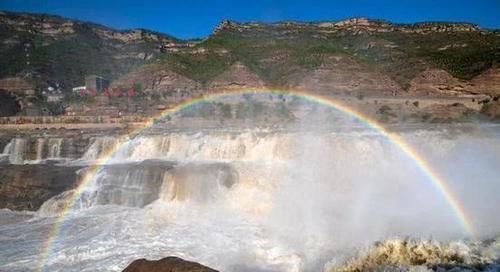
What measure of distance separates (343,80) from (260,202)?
51.9 metres

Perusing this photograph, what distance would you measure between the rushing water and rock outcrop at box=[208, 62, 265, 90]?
46.1 m

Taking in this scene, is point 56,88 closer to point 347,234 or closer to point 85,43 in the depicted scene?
point 85,43

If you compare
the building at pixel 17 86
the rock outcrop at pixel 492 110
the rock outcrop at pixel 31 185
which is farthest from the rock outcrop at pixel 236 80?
the rock outcrop at pixel 31 185

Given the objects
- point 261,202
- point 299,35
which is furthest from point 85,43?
point 261,202

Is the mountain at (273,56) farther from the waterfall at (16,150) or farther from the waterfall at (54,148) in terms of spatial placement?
the waterfall at (54,148)

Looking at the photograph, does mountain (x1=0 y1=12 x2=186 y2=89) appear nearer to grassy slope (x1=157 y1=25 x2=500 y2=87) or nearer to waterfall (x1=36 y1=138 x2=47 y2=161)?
grassy slope (x1=157 y1=25 x2=500 y2=87)

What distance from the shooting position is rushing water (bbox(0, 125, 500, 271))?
14.7m

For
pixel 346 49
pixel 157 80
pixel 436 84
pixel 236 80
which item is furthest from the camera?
pixel 346 49

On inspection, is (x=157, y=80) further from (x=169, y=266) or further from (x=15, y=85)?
(x=169, y=266)

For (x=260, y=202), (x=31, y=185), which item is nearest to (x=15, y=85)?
(x=31, y=185)

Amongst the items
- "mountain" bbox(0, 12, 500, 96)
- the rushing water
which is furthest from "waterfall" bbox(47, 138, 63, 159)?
"mountain" bbox(0, 12, 500, 96)

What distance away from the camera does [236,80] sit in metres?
77.6

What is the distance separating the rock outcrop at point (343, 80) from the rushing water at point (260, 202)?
124 ft

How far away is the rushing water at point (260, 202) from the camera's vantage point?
14.7 meters
